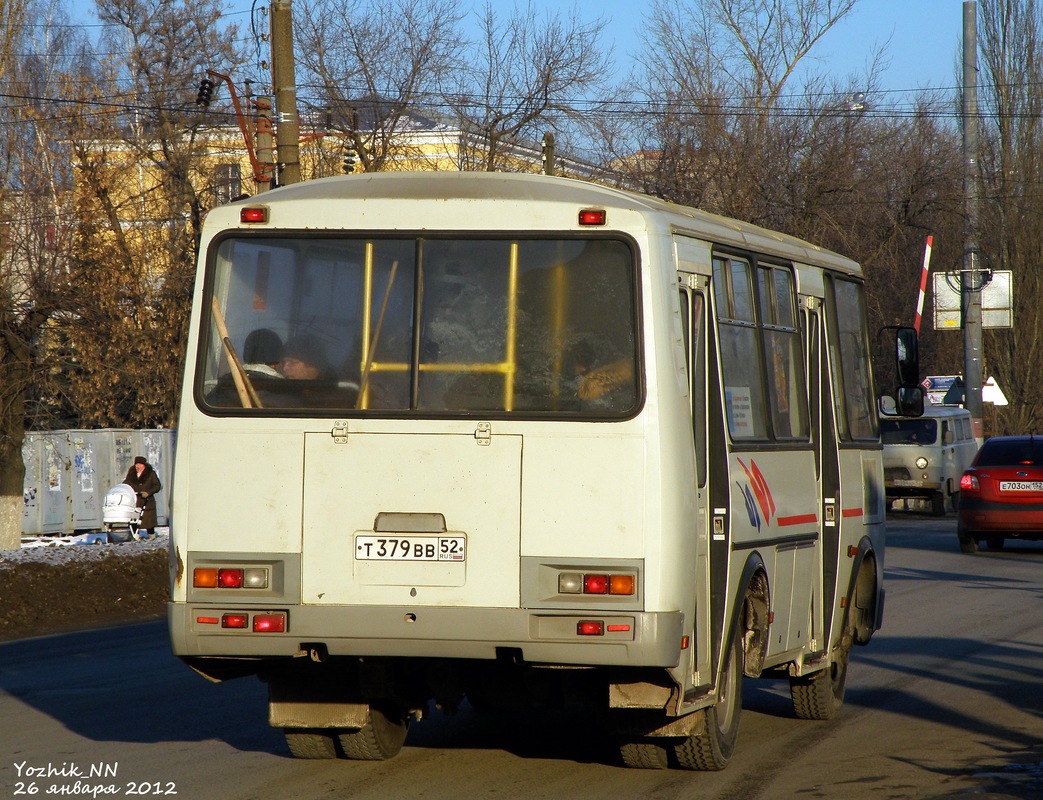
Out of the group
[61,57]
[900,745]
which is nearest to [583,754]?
[900,745]


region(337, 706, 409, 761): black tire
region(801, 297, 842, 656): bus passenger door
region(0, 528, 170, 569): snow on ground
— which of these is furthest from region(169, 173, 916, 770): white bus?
region(0, 528, 170, 569): snow on ground

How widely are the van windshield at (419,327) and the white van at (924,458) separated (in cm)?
2526

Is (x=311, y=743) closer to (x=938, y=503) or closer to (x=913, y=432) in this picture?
(x=913, y=432)

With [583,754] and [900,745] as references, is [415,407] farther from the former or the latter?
[900,745]

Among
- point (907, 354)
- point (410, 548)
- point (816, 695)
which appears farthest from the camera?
point (907, 354)

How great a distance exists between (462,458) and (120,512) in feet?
Answer: 63.8

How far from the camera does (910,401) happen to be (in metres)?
10.0

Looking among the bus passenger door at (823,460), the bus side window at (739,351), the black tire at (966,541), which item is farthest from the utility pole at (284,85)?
the black tire at (966,541)

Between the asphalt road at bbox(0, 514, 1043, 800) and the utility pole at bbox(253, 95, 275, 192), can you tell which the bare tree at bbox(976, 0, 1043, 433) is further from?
the asphalt road at bbox(0, 514, 1043, 800)

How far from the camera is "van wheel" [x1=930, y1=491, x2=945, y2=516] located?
31.8 meters

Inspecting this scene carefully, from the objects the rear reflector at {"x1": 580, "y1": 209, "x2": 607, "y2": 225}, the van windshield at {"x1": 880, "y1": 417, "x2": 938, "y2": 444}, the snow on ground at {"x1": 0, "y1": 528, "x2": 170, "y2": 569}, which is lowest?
the snow on ground at {"x1": 0, "y1": 528, "x2": 170, "y2": 569}

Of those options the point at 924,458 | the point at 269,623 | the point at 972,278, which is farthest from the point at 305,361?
the point at 972,278

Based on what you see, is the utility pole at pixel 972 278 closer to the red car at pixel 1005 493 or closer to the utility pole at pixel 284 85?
the red car at pixel 1005 493

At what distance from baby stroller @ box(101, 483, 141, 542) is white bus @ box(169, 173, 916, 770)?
18380mm
